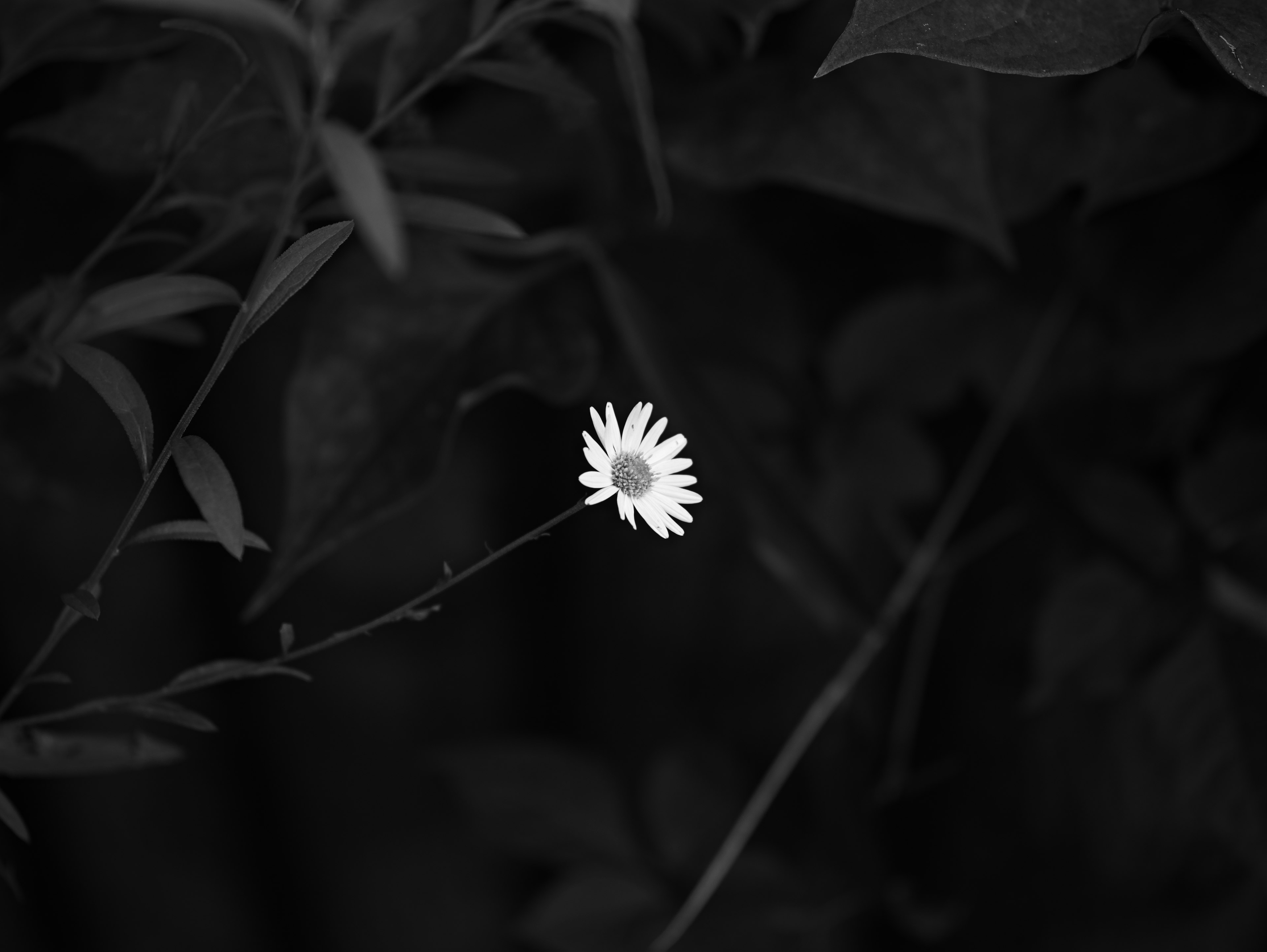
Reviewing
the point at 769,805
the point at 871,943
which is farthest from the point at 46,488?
the point at 871,943

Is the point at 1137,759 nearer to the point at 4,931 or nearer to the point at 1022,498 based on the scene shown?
the point at 1022,498

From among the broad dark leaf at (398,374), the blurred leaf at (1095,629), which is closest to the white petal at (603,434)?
the broad dark leaf at (398,374)

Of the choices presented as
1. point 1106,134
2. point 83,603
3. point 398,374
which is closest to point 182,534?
point 83,603

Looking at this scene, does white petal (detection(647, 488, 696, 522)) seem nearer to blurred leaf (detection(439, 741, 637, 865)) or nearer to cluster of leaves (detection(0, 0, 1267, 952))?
cluster of leaves (detection(0, 0, 1267, 952))

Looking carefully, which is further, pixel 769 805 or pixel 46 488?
pixel 769 805

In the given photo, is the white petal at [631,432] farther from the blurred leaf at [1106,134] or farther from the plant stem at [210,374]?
the blurred leaf at [1106,134]
